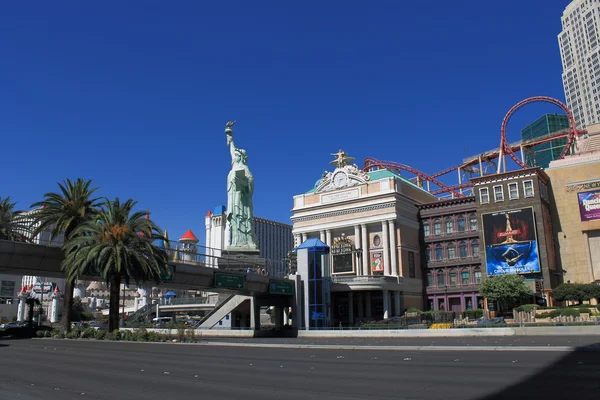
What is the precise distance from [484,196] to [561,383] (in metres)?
56.1

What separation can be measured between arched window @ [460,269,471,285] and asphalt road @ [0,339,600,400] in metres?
49.7

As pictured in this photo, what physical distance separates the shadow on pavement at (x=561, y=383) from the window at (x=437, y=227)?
56729 mm

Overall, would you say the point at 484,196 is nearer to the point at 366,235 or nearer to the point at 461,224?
the point at 461,224

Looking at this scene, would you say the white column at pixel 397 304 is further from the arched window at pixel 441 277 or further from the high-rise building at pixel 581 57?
the high-rise building at pixel 581 57

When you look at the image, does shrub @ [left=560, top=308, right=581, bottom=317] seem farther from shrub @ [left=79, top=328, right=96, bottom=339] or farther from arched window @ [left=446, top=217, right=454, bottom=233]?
shrub @ [left=79, top=328, right=96, bottom=339]

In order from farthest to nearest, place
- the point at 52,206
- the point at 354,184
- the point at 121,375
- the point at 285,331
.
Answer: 1. the point at 354,184
2. the point at 285,331
3. the point at 52,206
4. the point at 121,375

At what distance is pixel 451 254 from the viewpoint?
7156 centimetres

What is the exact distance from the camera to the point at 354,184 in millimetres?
76688

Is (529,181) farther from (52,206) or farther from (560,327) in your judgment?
(52,206)

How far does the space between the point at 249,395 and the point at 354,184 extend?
6578cm

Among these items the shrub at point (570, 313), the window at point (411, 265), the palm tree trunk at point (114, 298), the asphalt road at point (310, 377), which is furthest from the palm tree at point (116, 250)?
the window at point (411, 265)

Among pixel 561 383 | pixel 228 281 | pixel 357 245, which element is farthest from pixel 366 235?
pixel 561 383

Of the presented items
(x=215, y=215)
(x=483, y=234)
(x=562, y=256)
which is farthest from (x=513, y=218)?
(x=215, y=215)

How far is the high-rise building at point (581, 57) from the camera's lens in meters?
170
